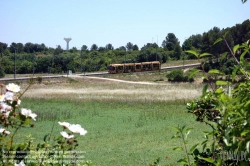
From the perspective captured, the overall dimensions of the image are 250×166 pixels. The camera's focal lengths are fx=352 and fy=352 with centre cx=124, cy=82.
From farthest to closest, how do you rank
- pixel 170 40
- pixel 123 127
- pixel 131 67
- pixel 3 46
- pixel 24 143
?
pixel 170 40, pixel 3 46, pixel 131 67, pixel 123 127, pixel 24 143

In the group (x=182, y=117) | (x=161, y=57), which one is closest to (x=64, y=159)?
(x=182, y=117)

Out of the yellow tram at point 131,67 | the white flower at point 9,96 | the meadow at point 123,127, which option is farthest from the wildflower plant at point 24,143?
the yellow tram at point 131,67

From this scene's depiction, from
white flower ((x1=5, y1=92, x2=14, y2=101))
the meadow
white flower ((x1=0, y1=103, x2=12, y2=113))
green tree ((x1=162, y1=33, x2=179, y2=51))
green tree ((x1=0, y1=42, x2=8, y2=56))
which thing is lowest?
the meadow

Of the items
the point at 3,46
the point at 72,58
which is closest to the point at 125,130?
the point at 72,58

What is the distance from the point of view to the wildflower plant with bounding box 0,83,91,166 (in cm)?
145

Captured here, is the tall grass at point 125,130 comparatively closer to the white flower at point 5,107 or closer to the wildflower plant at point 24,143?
the wildflower plant at point 24,143

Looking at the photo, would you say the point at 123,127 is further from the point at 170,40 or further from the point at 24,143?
the point at 170,40

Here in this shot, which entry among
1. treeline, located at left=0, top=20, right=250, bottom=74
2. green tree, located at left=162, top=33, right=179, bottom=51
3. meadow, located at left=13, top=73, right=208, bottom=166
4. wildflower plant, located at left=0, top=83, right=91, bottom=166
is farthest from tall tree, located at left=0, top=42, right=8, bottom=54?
wildflower plant, located at left=0, top=83, right=91, bottom=166

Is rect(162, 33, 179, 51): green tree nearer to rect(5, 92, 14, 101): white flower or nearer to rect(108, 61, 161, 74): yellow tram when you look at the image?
rect(108, 61, 161, 74): yellow tram

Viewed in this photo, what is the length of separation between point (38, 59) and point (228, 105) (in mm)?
51533

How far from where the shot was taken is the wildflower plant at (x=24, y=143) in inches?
57.2

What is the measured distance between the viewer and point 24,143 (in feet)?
5.54

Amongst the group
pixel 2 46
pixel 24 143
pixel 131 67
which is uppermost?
pixel 2 46

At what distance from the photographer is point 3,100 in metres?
1.44
